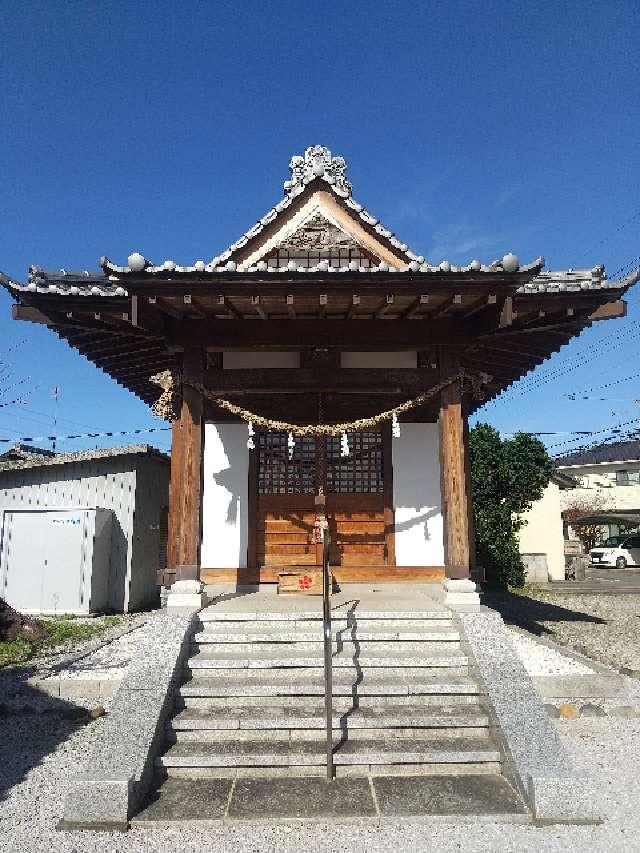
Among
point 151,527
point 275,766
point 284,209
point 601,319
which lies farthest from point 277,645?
point 151,527

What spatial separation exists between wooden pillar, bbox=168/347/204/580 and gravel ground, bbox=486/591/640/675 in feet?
20.6

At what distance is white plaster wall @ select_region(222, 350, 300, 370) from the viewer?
9219mm

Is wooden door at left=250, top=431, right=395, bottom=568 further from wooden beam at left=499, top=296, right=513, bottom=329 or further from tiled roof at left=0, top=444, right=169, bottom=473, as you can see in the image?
tiled roof at left=0, top=444, right=169, bottom=473

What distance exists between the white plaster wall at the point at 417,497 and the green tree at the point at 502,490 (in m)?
10.3

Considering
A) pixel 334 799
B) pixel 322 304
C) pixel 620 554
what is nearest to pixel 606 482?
pixel 620 554

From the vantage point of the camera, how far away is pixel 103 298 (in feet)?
24.1

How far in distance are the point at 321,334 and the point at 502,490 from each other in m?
13.1

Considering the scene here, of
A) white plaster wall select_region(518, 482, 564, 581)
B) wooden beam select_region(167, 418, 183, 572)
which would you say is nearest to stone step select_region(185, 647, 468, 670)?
wooden beam select_region(167, 418, 183, 572)

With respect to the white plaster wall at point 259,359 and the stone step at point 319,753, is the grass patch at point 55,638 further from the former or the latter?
the white plaster wall at point 259,359

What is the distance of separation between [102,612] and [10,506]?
13.2 feet

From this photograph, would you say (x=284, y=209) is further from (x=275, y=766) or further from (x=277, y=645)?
(x=275, y=766)

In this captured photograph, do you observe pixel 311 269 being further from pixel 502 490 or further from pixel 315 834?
pixel 502 490

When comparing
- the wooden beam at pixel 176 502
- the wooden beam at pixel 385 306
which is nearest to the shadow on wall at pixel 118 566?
the wooden beam at pixel 176 502

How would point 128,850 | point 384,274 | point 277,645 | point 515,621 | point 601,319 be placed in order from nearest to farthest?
1. point 128,850
2. point 277,645
3. point 384,274
4. point 601,319
5. point 515,621
